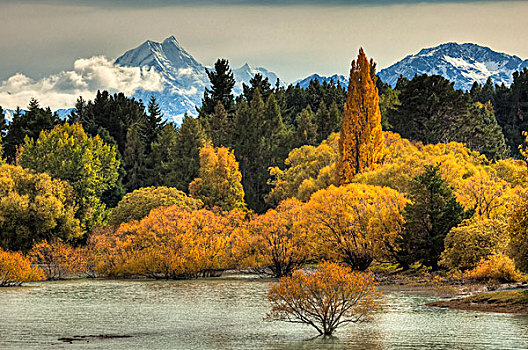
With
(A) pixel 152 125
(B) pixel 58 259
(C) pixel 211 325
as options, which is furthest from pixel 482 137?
(C) pixel 211 325

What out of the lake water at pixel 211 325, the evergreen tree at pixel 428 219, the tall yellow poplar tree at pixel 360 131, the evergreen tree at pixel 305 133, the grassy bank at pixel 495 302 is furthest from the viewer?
the evergreen tree at pixel 305 133

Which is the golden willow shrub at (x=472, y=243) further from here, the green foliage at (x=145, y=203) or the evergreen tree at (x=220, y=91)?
the evergreen tree at (x=220, y=91)

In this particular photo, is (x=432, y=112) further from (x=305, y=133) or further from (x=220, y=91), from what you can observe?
(x=220, y=91)

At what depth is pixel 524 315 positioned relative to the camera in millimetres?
26859

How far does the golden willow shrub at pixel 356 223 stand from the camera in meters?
46.0

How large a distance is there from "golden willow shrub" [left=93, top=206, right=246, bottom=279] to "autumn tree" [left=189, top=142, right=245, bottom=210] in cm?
1854

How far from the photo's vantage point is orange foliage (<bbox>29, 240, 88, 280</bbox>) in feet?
169

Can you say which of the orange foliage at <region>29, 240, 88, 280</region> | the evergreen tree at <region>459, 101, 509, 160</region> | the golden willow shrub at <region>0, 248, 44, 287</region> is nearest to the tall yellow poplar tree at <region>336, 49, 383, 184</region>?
the evergreen tree at <region>459, 101, 509, 160</region>

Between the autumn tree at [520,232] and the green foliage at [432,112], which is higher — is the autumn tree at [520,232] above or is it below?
below

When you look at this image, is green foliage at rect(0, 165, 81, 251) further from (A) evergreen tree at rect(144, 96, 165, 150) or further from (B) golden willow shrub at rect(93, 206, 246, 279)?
(A) evergreen tree at rect(144, 96, 165, 150)

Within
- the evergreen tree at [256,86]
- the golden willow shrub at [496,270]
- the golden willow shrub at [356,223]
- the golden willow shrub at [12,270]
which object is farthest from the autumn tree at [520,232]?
the evergreen tree at [256,86]

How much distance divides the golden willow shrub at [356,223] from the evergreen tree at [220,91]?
182 ft

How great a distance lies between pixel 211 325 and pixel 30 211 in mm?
33147

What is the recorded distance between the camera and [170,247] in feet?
161
